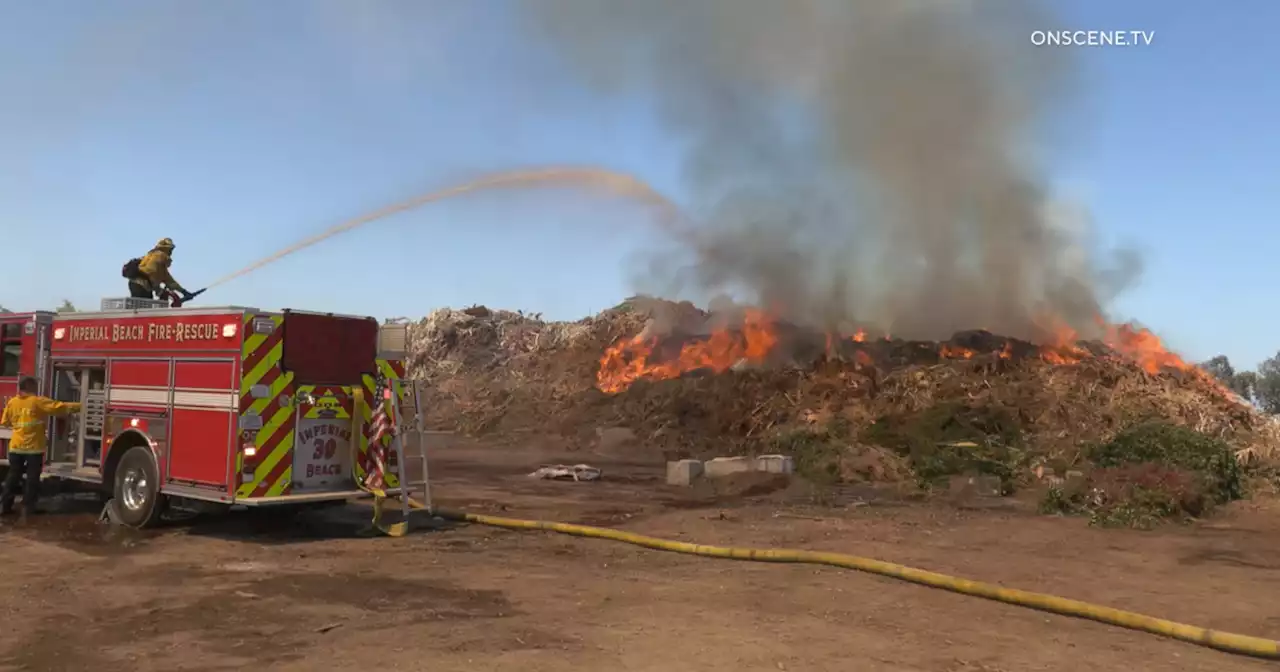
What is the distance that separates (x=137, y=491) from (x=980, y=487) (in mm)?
12206

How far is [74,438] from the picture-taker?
37.1ft

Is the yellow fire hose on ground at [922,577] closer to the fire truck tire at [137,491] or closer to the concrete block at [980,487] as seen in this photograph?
the fire truck tire at [137,491]

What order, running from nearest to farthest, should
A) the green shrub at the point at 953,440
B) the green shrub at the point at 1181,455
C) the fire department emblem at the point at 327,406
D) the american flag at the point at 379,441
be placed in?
the fire department emblem at the point at 327,406
the american flag at the point at 379,441
the green shrub at the point at 1181,455
the green shrub at the point at 953,440

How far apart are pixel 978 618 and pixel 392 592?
4.75 metres

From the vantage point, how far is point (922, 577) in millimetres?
7707

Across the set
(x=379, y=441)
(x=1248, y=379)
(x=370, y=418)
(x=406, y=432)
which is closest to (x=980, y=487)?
(x=406, y=432)

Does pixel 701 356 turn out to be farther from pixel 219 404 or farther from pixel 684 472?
pixel 219 404

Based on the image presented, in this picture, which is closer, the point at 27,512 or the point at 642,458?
the point at 27,512

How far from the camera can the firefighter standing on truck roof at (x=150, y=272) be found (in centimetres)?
1222

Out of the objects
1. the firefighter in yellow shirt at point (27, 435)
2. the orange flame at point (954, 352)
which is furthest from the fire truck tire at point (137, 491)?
the orange flame at point (954, 352)

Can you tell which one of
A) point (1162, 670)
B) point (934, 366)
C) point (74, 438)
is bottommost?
point (1162, 670)

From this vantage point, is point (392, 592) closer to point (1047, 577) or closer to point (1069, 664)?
point (1069, 664)

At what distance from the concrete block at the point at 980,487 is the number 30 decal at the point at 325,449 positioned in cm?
975

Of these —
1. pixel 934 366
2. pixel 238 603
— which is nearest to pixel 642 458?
pixel 934 366
